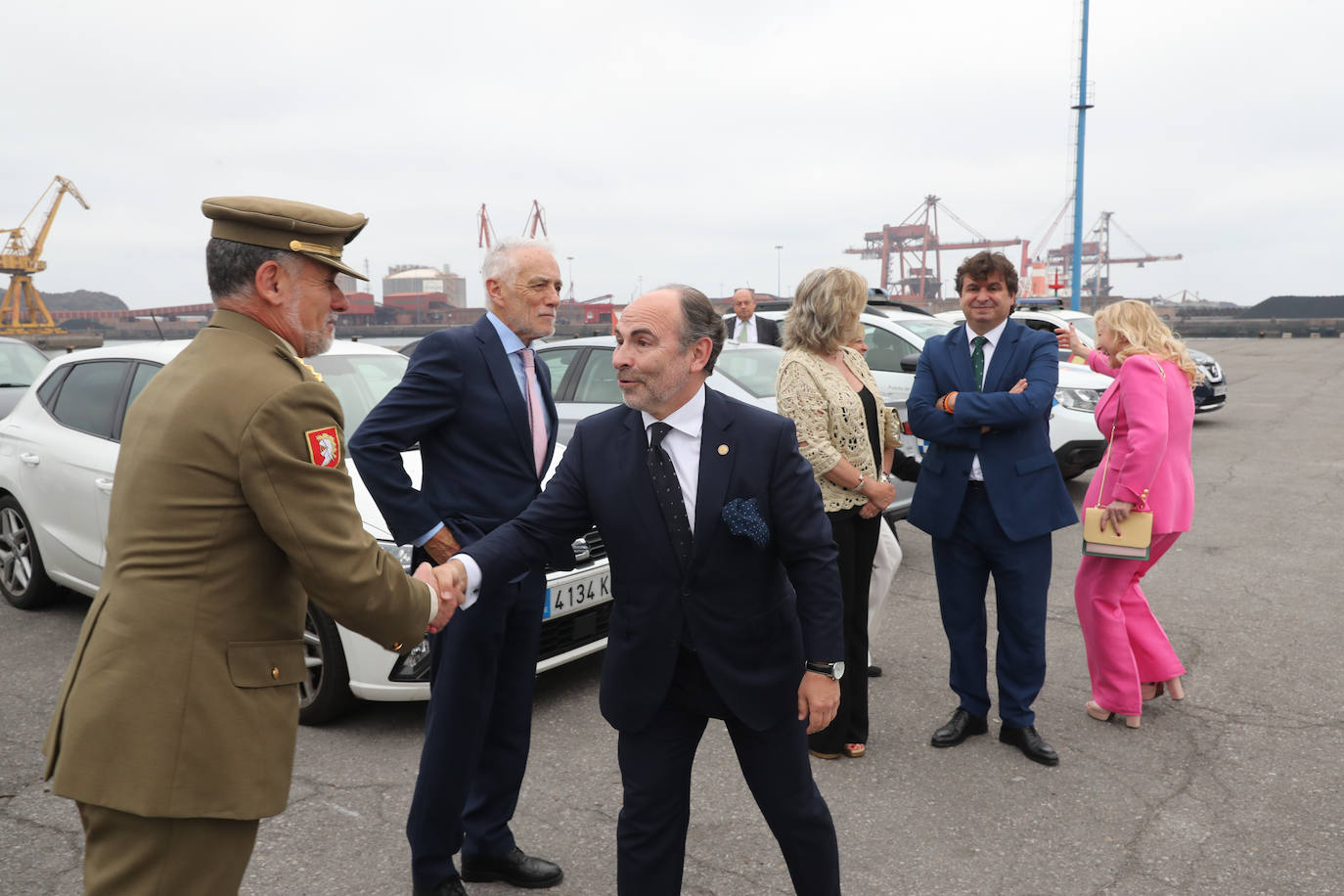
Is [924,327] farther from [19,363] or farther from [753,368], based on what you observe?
[19,363]

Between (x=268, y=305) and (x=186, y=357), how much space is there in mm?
180

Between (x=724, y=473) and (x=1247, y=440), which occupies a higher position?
(x=724, y=473)

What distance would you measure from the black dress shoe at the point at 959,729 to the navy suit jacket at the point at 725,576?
1.80 metres

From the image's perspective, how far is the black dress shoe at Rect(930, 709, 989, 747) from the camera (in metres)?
3.87

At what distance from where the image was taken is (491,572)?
240 cm

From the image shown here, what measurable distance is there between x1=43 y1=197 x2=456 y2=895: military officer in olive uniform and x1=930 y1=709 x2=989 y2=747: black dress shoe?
9.00 ft

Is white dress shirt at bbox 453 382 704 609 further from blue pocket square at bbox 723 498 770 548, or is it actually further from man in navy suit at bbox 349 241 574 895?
Answer: man in navy suit at bbox 349 241 574 895

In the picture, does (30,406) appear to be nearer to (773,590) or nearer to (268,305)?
(268,305)

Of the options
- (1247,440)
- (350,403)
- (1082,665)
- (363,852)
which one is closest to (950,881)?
(363,852)

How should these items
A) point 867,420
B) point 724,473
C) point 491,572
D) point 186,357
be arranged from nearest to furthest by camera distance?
1. point 186,357
2. point 724,473
3. point 491,572
4. point 867,420

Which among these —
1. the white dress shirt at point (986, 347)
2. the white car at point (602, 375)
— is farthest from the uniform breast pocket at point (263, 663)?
the white car at point (602, 375)

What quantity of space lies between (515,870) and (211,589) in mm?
1606

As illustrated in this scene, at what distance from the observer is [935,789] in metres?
3.51

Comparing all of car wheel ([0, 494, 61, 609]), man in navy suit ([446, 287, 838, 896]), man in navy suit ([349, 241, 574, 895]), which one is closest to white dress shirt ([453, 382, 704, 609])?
man in navy suit ([446, 287, 838, 896])
